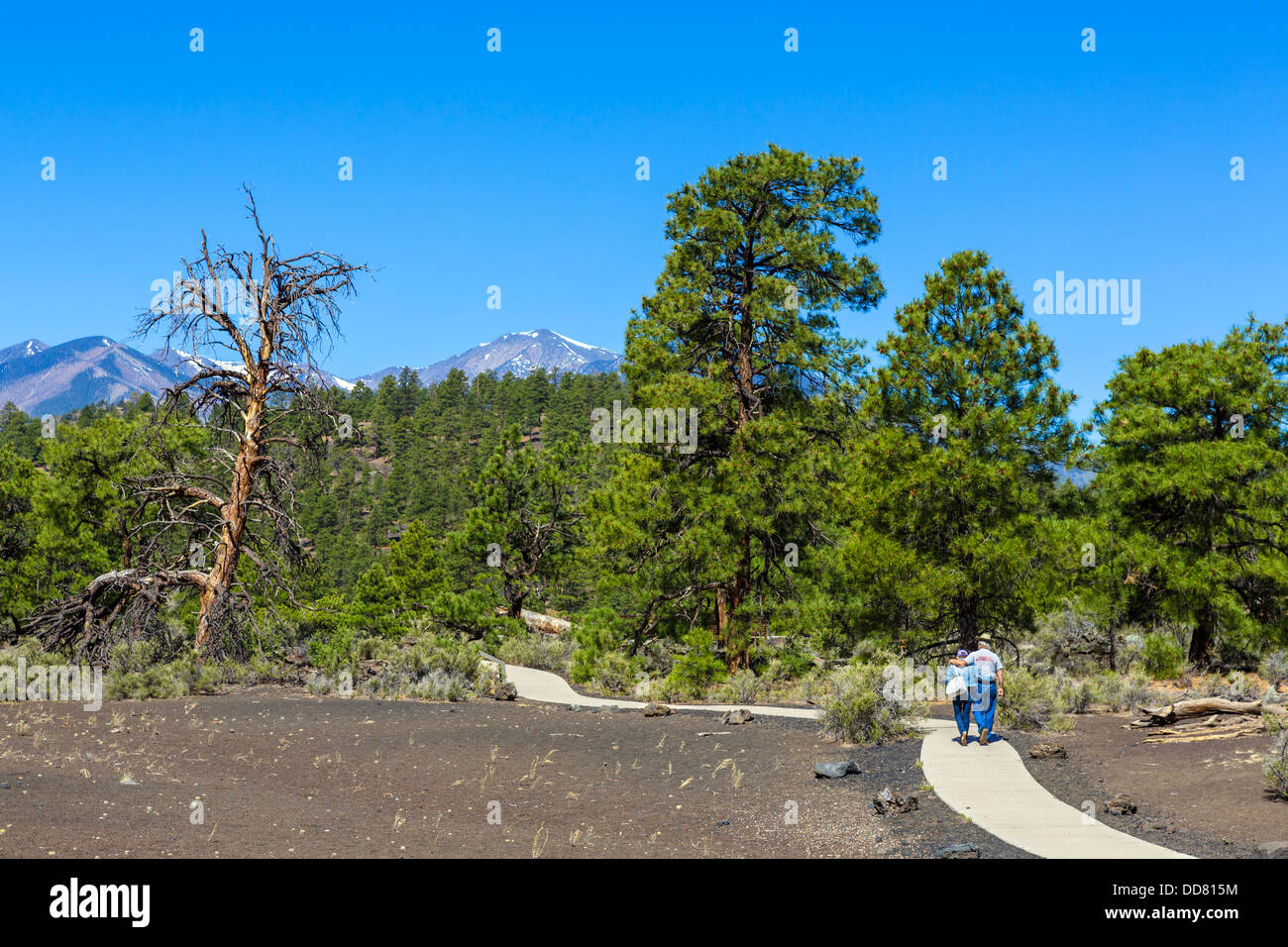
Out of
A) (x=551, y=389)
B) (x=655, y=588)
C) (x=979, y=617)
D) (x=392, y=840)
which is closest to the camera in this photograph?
(x=392, y=840)

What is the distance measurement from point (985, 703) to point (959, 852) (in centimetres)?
531

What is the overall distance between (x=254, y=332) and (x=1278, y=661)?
21748mm

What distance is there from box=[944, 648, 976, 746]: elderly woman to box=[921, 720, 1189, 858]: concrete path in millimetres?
275

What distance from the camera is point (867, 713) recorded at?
12570 millimetres

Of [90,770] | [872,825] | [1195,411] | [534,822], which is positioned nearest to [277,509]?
[90,770]

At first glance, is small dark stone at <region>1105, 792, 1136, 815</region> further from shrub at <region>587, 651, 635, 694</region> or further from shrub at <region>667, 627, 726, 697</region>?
shrub at <region>587, 651, 635, 694</region>

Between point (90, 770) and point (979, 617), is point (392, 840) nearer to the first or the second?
point (90, 770)

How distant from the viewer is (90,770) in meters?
9.26

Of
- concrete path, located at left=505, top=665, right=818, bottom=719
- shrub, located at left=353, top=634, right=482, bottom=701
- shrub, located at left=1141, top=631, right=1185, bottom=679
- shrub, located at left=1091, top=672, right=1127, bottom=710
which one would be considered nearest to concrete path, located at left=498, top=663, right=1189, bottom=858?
concrete path, located at left=505, top=665, right=818, bottom=719

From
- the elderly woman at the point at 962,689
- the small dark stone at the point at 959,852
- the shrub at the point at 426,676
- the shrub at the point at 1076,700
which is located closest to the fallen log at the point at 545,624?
the shrub at the point at 426,676

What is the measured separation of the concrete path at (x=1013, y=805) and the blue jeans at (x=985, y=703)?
0.29 meters

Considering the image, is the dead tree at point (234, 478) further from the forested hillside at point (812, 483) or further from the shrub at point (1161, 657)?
the shrub at point (1161, 657)

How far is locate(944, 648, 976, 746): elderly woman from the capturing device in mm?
11656

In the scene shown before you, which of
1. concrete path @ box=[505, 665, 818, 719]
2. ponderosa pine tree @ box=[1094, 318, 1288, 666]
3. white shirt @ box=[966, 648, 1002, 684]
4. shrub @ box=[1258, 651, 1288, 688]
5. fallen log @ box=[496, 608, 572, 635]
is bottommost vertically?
fallen log @ box=[496, 608, 572, 635]
